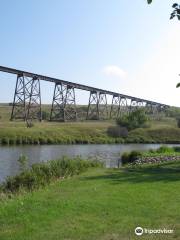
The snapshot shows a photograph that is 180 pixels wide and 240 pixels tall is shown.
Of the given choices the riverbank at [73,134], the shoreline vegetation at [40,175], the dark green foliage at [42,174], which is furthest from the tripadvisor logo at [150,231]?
the riverbank at [73,134]

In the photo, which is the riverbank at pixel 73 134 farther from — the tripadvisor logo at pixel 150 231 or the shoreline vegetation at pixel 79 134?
the tripadvisor logo at pixel 150 231

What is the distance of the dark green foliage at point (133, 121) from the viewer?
278 ft

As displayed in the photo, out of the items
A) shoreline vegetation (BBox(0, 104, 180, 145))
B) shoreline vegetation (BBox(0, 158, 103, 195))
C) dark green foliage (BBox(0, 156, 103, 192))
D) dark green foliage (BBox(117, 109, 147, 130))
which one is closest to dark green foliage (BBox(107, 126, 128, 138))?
shoreline vegetation (BBox(0, 104, 180, 145))

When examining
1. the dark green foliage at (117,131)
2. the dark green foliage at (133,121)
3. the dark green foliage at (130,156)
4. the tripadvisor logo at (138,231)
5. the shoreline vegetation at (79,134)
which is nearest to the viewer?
the tripadvisor logo at (138,231)

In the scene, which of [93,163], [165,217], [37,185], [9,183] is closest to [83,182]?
[37,185]

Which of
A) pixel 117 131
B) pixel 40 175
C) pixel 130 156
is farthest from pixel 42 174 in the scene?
pixel 117 131

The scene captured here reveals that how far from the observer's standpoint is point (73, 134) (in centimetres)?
7006

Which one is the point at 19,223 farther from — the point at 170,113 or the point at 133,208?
the point at 170,113

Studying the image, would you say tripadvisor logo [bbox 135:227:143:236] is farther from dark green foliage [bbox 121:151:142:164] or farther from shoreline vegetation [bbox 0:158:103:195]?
dark green foliage [bbox 121:151:142:164]

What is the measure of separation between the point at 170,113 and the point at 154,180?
13780cm

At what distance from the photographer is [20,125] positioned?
68.9m

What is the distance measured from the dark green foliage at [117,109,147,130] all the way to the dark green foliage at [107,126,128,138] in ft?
12.3

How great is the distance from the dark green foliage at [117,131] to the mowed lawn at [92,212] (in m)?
64.3

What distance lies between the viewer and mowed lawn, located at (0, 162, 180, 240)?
742 centimetres
